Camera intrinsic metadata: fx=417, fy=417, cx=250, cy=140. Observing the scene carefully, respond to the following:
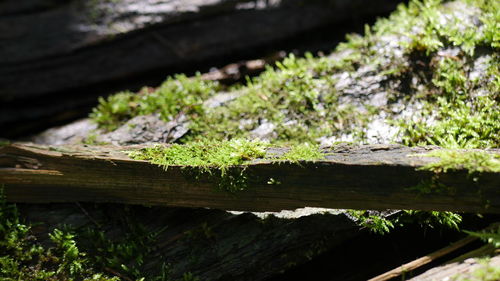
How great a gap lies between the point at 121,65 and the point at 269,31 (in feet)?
6.39

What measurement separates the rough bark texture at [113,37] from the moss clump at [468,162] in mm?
3283

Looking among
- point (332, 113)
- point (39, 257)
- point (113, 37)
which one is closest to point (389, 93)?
point (332, 113)

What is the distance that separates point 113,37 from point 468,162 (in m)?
4.29

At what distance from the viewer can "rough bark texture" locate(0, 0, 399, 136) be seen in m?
5.23

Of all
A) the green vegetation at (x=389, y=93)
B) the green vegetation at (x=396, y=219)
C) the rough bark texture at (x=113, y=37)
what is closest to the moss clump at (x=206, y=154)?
the green vegetation at (x=389, y=93)

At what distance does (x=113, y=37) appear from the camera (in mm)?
5215

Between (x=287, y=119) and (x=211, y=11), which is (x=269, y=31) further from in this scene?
(x=287, y=119)

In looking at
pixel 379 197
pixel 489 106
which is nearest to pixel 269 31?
pixel 489 106

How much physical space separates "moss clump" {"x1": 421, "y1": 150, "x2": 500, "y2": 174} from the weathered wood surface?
38 millimetres

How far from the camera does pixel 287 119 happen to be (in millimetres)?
3912

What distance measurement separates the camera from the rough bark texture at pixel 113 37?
5.23 m

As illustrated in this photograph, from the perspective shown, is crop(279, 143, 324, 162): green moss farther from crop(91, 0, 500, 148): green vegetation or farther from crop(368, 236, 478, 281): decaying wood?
crop(368, 236, 478, 281): decaying wood

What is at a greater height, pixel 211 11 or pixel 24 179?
pixel 211 11

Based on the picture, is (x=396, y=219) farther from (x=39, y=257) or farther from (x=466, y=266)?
(x=39, y=257)
